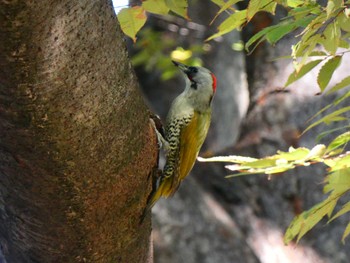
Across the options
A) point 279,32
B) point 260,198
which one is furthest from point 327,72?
point 260,198

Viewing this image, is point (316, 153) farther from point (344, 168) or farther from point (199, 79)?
point (199, 79)

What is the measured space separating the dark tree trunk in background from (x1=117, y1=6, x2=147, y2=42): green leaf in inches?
12.3

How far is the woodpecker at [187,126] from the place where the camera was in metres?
2.92

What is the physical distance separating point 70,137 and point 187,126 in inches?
60.9

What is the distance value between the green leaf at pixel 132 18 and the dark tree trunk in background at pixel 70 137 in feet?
1.02

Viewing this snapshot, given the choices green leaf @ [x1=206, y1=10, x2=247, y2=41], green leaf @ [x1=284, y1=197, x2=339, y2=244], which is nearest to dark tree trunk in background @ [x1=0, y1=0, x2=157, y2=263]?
green leaf @ [x1=206, y1=10, x2=247, y2=41]

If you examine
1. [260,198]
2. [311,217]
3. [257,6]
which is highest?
[257,6]

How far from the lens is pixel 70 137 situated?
1632 mm

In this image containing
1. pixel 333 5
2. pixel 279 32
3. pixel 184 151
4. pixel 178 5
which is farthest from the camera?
pixel 184 151

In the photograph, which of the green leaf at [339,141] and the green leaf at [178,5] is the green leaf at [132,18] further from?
the green leaf at [339,141]

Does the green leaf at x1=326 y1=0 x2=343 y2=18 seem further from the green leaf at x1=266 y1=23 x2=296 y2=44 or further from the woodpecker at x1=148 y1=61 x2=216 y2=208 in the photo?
the woodpecker at x1=148 y1=61 x2=216 y2=208

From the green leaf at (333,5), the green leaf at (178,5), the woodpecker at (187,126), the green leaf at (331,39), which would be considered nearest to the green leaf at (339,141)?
the green leaf at (331,39)

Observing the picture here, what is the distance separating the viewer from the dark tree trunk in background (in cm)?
150

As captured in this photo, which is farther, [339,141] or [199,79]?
[199,79]
